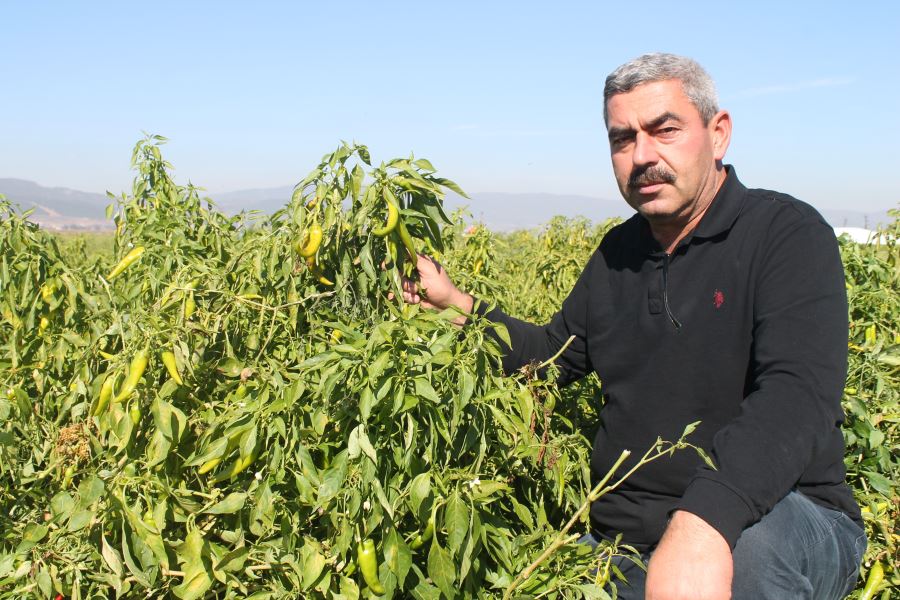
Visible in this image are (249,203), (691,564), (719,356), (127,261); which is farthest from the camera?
(249,203)

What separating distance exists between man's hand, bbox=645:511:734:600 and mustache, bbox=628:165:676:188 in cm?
88

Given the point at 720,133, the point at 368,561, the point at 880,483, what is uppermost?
the point at 720,133

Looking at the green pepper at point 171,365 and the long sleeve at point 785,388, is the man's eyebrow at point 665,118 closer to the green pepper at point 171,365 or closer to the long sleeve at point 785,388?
the long sleeve at point 785,388

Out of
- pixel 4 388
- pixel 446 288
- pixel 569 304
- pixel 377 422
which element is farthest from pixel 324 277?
pixel 4 388

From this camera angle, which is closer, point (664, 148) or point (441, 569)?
point (441, 569)

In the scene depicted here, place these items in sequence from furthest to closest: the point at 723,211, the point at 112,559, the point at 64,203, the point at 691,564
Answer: the point at 64,203, the point at 723,211, the point at 112,559, the point at 691,564

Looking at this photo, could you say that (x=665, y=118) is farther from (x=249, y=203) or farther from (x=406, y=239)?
(x=249, y=203)

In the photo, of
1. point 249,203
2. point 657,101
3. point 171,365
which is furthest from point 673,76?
point 249,203

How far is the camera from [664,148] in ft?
6.45

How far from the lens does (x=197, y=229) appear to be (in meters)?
2.73

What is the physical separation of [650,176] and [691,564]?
0.99 meters

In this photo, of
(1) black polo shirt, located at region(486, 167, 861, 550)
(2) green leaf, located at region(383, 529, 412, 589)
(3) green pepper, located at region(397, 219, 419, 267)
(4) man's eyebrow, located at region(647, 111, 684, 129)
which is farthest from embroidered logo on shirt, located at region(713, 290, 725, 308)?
(2) green leaf, located at region(383, 529, 412, 589)

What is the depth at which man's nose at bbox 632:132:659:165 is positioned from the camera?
1969 millimetres

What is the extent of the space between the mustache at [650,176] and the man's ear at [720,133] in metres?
0.18
